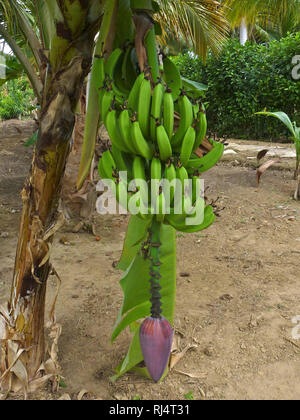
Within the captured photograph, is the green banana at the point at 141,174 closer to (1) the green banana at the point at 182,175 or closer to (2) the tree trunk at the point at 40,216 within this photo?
(1) the green banana at the point at 182,175

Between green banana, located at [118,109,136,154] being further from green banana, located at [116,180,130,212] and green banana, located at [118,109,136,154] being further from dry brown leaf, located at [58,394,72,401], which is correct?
dry brown leaf, located at [58,394,72,401]

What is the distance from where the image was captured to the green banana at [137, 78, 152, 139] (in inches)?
52.8

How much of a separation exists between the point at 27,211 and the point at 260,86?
7653 mm

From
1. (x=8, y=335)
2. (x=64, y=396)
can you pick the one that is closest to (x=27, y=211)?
(x=8, y=335)

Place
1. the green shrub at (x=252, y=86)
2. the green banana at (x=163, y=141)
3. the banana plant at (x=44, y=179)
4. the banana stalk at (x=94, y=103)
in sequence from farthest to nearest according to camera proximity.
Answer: the green shrub at (x=252, y=86)
the banana plant at (x=44, y=179)
the banana stalk at (x=94, y=103)
the green banana at (x=163, y=141)

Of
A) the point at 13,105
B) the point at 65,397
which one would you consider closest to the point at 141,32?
the point at 65,397

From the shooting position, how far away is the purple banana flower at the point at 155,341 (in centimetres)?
150

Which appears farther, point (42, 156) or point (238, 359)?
point (238, 359)

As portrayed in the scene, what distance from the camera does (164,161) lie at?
4.67 ft

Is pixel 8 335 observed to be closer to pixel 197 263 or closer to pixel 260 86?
pixel 197 263

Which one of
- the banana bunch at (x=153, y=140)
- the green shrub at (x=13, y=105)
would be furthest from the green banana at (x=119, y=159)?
the green shrub at (x=13, y=105)

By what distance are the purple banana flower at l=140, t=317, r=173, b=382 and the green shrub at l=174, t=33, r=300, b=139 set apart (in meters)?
7.22

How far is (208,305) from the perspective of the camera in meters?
2.97

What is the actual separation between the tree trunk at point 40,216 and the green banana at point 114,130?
349 mm
